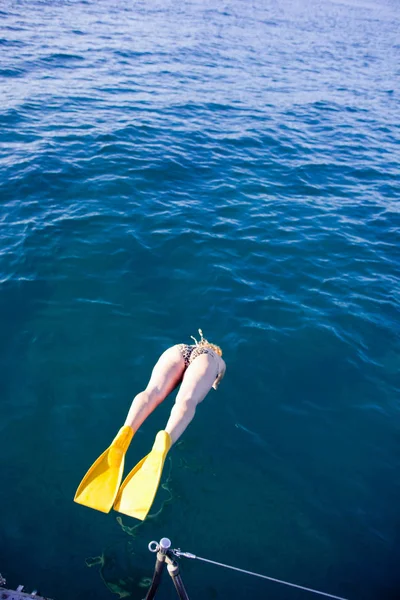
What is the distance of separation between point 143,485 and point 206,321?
474cm

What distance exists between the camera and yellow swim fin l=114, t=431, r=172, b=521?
19.5 feet

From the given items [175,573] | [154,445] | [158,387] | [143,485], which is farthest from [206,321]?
[175,573]

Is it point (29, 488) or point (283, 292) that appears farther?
point (283, 292)

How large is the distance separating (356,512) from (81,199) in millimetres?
11304

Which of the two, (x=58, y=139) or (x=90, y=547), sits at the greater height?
(x=58, y=139)

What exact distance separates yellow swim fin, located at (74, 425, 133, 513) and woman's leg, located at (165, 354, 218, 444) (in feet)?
2.25

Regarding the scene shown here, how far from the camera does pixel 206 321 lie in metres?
10.2

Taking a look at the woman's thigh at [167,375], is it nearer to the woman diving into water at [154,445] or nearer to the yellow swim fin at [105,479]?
the woman diving into water at [154,445]

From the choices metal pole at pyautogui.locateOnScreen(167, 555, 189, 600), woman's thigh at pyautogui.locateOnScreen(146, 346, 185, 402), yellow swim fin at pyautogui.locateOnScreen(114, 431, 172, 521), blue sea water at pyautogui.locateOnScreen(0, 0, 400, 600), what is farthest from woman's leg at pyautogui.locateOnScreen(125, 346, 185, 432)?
metal pole at pyautogui.locateOnScreen(167, 555, 189, 600)

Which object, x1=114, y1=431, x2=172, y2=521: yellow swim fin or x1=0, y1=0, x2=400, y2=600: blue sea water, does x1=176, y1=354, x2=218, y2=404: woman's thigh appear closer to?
x1=114, y1=431, x2=172, y2=521: yellow swim fin

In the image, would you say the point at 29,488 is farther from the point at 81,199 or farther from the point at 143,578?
the point at 81,199

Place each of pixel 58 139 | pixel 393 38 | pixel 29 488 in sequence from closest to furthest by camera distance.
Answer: pixel 29 488 < pixel 58 139 < pixel 393 38

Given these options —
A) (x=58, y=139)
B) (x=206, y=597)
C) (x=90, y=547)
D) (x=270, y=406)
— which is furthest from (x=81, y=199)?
(x=206, y=597)

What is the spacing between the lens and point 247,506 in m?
7.04
